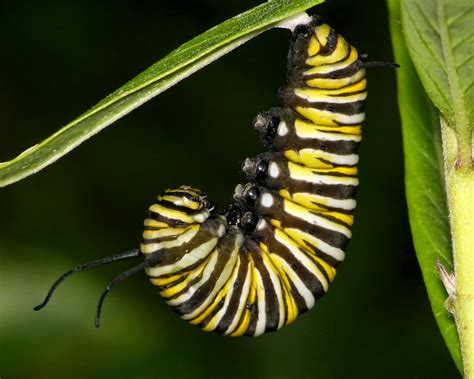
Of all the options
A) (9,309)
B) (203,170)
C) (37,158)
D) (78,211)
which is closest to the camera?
(37,158)

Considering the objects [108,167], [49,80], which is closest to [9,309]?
[108,167]

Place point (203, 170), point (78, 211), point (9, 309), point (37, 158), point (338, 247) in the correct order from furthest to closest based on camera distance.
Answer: point (203, 170) → point (78, 211) → point (9, 309) → point (338, 247) → point (37, 158)

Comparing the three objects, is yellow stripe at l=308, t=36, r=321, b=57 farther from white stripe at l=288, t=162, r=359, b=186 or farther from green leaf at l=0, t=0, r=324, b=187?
green leaf at l=0, t=0, r=324, b=187

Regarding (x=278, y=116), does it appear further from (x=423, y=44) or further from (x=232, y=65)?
(x=232, y=65)

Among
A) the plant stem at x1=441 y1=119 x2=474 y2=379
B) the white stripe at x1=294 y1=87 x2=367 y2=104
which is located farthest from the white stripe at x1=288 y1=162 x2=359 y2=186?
the plant stem at x1=441 y1=119 x2=474 y2=379

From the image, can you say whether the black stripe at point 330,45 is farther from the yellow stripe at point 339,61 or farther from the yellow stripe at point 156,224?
the yellow stripe at point 156,224

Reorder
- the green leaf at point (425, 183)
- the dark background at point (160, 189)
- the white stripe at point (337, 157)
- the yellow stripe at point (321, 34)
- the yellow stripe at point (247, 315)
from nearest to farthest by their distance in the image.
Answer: the green leaf at point (425, 183) → the yellow stripe at point (321, 34) → the white stripe at point (337, 157) → the yellow stripe at point (247, 315) → the dark background at point (160, 189)

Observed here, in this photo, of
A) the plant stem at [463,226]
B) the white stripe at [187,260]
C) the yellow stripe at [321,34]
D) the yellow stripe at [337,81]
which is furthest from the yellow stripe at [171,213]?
the plant stem at [463,226]
